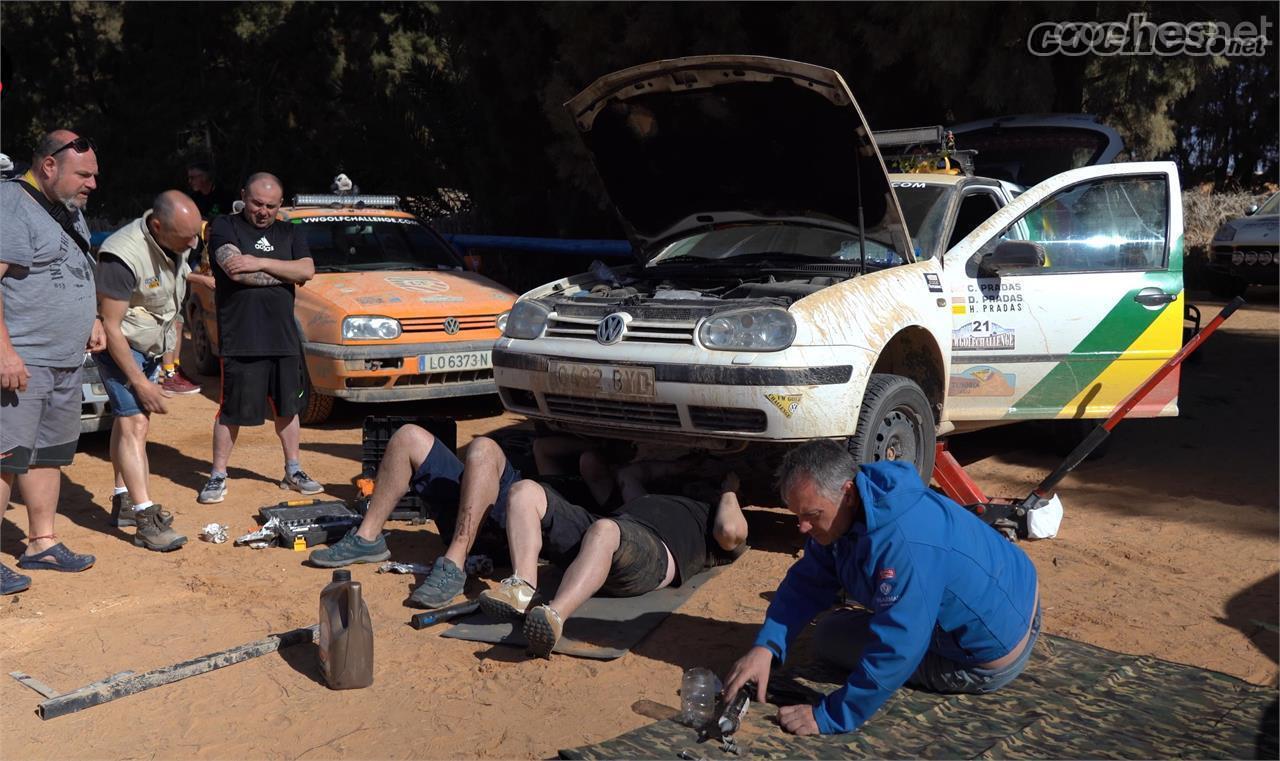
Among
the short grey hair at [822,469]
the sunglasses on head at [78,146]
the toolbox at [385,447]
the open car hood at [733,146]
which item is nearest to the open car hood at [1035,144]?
the open car hood at [733,146]

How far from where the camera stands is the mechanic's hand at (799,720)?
3.69 metres

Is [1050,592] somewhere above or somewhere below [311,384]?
below

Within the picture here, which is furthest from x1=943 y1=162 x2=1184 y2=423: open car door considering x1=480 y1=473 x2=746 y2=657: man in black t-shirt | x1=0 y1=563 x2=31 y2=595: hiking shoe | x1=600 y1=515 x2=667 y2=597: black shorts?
x1=0 y1=563 x2=31 y2=595: hiking shoe

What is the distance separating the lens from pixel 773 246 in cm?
661

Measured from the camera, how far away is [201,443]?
8.51 metres

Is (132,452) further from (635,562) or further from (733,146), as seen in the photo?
Answer: (733,146)

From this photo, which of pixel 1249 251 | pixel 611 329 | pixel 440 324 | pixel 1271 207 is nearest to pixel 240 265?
pixel 440 324

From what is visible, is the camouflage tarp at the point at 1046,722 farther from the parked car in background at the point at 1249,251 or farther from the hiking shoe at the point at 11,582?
the parked car in background at the point at 1249,251

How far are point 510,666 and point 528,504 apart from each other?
689 millimetres

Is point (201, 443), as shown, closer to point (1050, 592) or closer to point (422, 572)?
Result: point (422, 572)

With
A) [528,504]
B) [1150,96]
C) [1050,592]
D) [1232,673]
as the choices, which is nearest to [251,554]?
[528,504]

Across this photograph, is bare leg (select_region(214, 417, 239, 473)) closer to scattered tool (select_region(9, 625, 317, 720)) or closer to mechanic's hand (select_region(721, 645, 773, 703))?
scattered tool (select_region(9, 625, 317, 720))

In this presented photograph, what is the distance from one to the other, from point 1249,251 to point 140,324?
14479 mm

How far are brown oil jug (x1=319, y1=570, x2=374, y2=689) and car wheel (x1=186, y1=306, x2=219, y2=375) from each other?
6.85m
